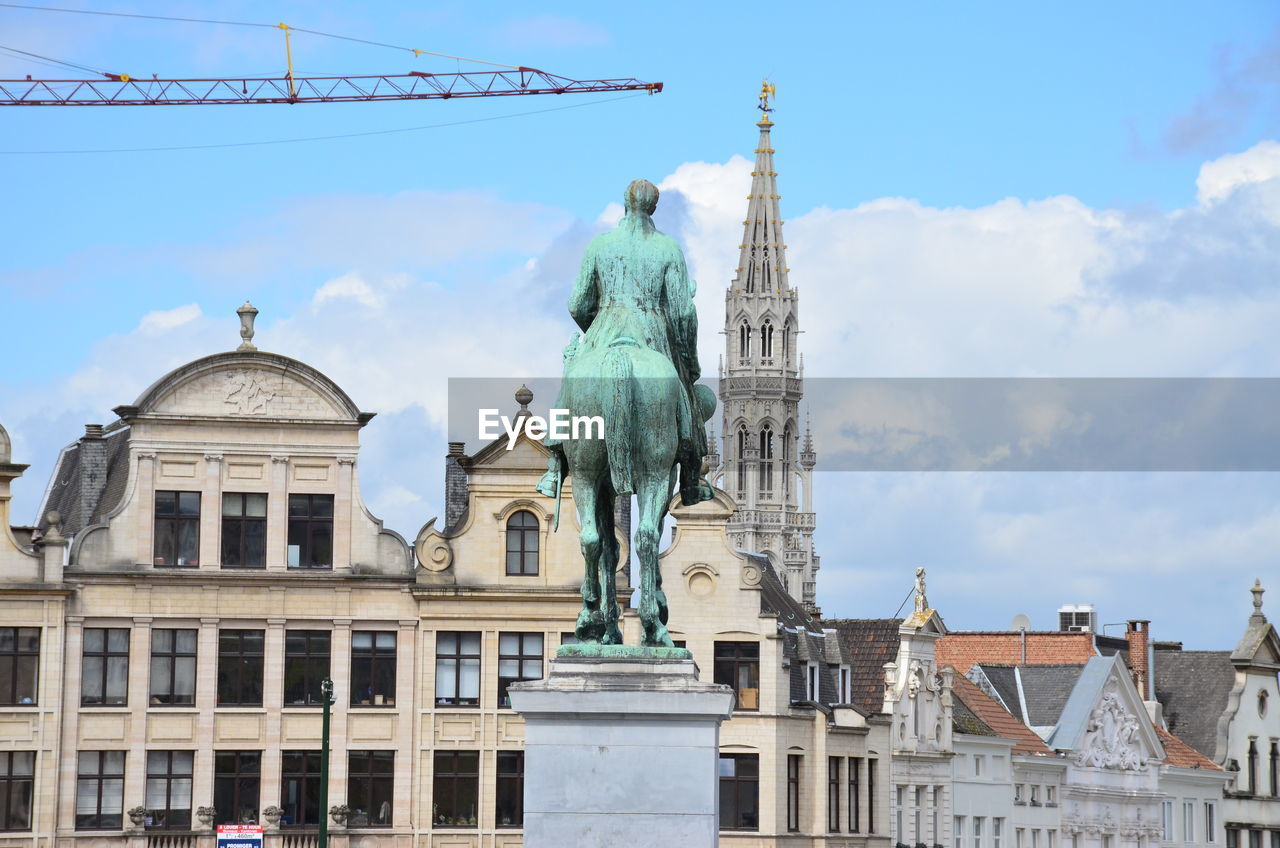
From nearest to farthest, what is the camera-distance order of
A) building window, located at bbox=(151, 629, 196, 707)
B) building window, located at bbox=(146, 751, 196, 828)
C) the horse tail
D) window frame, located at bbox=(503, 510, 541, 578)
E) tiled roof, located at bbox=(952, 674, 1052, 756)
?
1. the horse tail
2. building window, located at bbox=(146, 751, 196, 828)
3. building window, located at bbox=(151, 629, 196, 707)
4. window frame, located at bbox=(503, 510, 541, 578)
5. tiled roof, located at bbox=(952, 674, 1052, 756)

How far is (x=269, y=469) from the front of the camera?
57.4m

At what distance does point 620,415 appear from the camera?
21891 mm

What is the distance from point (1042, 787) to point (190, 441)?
97.5 feet

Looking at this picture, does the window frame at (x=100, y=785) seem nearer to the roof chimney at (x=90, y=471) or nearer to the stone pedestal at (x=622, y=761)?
the roof chimney at (x=90, y=471)

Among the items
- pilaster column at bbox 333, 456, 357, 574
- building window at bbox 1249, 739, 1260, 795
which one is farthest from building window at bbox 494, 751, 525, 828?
building window at bbox 1249, 739, 1260, 795

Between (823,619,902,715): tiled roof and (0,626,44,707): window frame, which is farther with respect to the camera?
(823,619,902,715): tiled roof

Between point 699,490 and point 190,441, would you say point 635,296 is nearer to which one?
point 699,490

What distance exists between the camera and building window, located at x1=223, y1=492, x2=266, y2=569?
189 feet

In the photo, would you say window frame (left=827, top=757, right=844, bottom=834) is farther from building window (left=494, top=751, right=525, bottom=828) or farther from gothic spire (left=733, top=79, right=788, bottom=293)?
gothic spire (left=733, top=79, right=788, bottom=293)

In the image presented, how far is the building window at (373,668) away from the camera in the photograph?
58.2 metres

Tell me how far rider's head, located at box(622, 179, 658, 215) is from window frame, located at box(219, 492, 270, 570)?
35.8 meters

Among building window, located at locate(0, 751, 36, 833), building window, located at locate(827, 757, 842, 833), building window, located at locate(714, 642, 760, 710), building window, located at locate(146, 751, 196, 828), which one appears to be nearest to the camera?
A: building window, located at locate(0, 751, 36, 833)


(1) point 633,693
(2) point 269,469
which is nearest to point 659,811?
(1) point 633,693

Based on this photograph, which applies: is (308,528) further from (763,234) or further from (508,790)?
(763,234)
